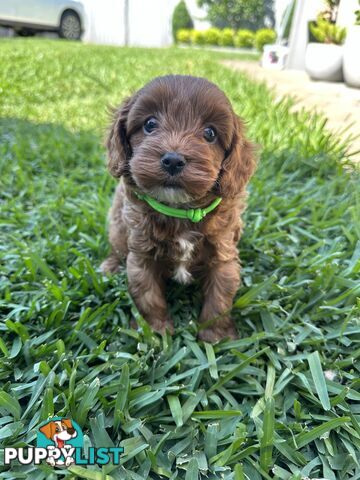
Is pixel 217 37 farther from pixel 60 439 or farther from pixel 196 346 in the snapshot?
pixel 60 439

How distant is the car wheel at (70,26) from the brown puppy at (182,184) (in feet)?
62.0

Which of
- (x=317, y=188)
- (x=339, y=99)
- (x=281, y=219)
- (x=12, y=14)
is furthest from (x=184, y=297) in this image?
(x=12, y=14)

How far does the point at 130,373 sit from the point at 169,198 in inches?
32.7

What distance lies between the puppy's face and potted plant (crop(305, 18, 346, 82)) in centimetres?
587

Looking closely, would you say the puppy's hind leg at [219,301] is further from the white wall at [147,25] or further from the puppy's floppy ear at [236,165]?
the white wall at [147,25]

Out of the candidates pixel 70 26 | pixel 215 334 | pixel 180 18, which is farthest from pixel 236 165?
pixel 180 18

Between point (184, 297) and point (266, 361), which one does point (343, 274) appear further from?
point (184, 297)

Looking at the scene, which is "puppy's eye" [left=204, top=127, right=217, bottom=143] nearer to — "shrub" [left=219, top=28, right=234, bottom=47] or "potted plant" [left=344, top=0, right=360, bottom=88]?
"potted plant" [left=344, top=0, right=360, bottom=88]

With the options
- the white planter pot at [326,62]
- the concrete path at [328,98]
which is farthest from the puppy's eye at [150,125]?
the white planter pot at [326,62]

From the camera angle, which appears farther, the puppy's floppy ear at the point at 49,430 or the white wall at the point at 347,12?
the white wall at the point at 347,12

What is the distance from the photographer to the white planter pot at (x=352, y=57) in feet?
20.2

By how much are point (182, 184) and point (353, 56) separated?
5.75 meters

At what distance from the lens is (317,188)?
3527 millimetres

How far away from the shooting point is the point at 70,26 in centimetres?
1862
